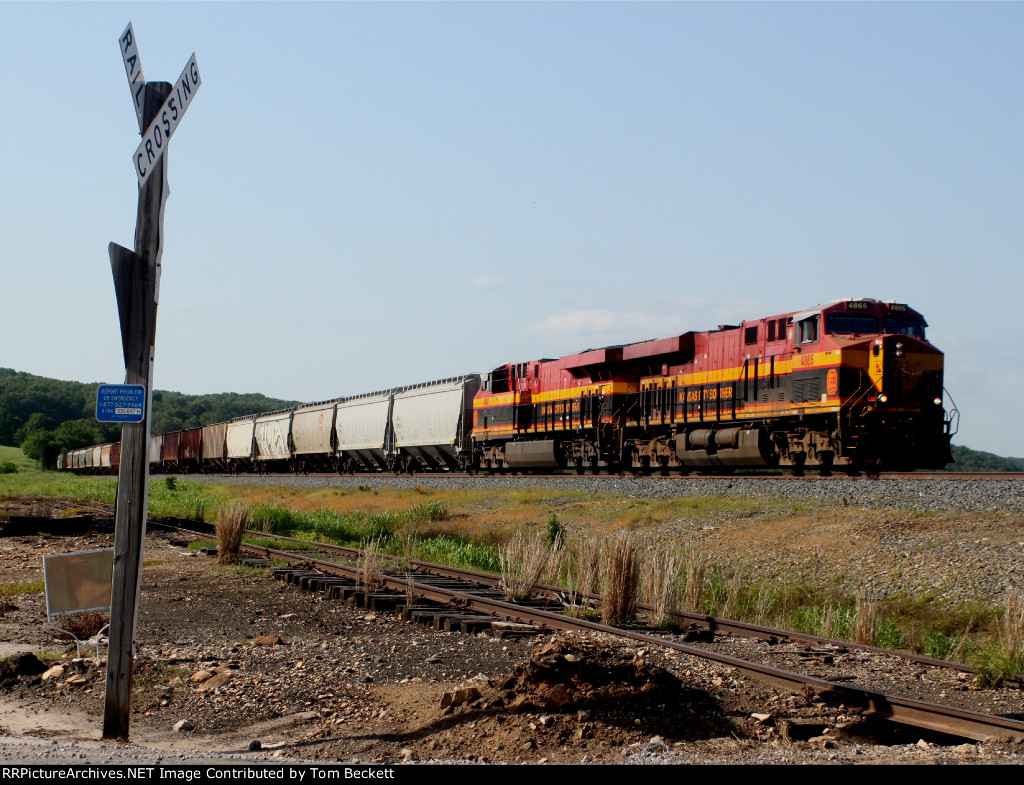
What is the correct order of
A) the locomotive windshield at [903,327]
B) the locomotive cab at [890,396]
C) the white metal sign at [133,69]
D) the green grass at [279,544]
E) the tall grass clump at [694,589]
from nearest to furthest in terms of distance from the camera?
1. the white metal sign at [133,69]
2. the tall grass clump at [694,589]
3. the green grass at [279,544]
4. the locomotive cab at [890,396]
5. the locomotive windshield at [903,327]

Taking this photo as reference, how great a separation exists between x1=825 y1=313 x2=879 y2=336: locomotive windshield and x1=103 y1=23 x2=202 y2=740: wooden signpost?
602 inches

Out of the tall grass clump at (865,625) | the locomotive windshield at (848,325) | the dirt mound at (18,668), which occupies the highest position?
the locomotive windshield at (848,325)

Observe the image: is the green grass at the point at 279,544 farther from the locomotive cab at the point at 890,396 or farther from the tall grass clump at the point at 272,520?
the locomotive cab at the point at 890,396

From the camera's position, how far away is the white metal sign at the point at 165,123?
5.88 meters

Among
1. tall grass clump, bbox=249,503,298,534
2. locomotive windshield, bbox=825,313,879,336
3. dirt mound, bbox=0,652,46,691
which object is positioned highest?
locomotive windshield, bbox=825,313,879,336

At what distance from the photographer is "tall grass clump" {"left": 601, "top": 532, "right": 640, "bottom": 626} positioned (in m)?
9.27

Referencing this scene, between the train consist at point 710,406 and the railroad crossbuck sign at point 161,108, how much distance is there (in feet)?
48.5

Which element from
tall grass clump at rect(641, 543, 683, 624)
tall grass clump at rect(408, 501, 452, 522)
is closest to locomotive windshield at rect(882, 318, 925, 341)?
tall grass clump at rect(641, 543, 683, 624)

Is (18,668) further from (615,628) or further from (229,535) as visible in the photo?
(229,535)

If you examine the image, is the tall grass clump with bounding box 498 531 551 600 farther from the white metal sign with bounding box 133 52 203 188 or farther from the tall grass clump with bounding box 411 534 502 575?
the white metal sign with bounding box 133 52 203 188

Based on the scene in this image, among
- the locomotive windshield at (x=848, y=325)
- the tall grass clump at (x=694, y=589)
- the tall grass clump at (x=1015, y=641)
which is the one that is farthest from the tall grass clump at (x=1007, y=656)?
the locomotive windshield at (x=848, y=325)

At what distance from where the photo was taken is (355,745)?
5.36 m

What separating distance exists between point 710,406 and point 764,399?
1.87 meters
